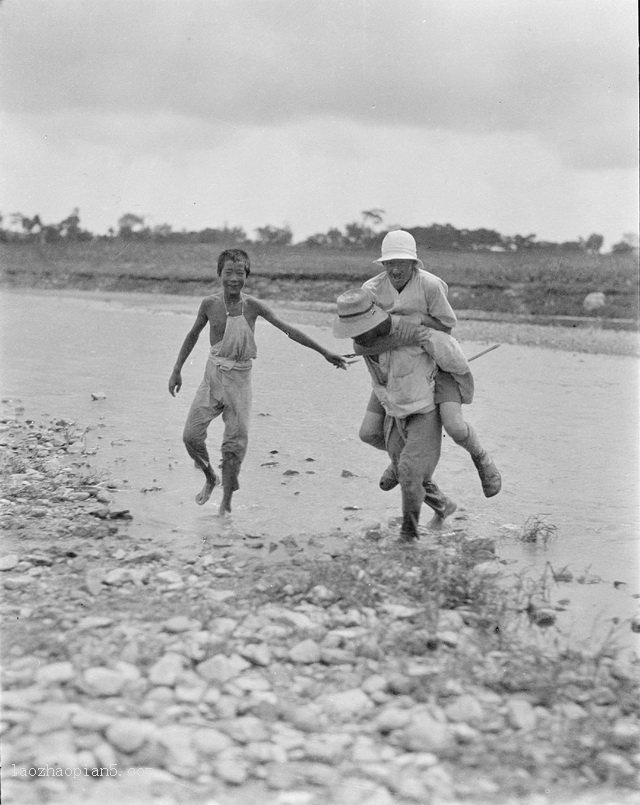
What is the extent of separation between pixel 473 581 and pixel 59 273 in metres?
40.3

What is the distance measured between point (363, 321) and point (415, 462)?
2.97 ft

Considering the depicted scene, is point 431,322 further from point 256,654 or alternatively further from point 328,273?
point 328,273

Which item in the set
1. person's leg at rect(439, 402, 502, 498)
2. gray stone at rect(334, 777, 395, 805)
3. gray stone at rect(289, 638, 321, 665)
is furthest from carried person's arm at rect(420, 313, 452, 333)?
gray stone at rect(334, 777, 395, 805)

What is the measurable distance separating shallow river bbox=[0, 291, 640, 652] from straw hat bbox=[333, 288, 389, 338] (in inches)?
57.2

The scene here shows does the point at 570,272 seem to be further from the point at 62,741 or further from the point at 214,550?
the point at 62,741

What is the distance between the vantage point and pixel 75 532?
5.87 metres

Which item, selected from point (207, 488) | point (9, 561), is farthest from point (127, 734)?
point (207, 488)

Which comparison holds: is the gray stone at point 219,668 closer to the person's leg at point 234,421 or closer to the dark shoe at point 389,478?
the dark shoe at point 389,478

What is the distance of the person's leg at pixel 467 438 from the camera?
6.00 m

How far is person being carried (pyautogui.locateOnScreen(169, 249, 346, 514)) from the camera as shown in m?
6.46

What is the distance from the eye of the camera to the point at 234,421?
6637 millimetres

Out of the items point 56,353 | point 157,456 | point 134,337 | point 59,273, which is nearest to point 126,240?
point 59,273

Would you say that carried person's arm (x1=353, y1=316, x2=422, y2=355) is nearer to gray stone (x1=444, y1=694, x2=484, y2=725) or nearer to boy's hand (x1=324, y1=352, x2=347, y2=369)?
boy's hand (x1=324, y1=352, x2=347, y2=369)

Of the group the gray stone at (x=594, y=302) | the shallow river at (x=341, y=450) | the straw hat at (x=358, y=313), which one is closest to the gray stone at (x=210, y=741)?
the shallow river at (x=341, y=450)
